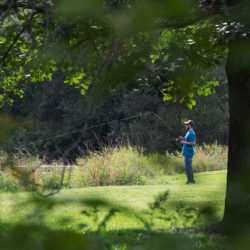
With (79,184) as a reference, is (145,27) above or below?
above

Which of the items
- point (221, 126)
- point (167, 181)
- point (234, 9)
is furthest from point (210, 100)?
point (234, 9)

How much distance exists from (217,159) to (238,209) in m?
13.7

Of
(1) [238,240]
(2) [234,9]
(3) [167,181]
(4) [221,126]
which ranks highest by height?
(2) [234,9]

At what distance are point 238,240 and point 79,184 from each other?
10591 mm

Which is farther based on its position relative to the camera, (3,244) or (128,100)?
(128,100)

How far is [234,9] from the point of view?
1104 millimetres

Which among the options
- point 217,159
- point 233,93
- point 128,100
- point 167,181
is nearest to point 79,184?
point 167,181

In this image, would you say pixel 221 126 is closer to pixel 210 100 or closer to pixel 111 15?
pixel 210 100

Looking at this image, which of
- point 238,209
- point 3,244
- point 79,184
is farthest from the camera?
point 79,184

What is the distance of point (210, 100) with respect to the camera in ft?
68.0

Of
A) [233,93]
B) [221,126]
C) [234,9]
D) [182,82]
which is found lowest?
[221,126]

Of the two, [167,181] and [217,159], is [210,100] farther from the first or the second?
[167,181]

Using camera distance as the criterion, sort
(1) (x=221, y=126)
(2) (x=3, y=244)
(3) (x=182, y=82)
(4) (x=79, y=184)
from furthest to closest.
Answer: (1) (x=221, y=126)
(4) (x=79, y=184)
(3) (x=182, y=82)
(2) (x=3, y=244)

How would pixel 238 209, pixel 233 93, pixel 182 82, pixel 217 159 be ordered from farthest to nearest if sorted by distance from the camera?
pixel 217 159 < pixel 233 93 < pixel 182 82 < pixel 238 209
